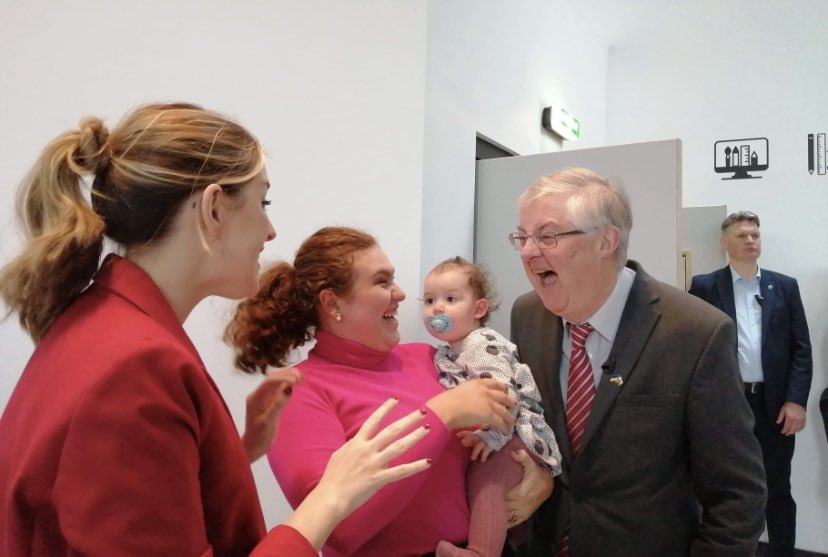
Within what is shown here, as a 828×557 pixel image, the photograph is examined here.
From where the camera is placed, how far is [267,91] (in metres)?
2.04

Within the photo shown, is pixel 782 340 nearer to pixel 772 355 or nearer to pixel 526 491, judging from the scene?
pixel 772 355

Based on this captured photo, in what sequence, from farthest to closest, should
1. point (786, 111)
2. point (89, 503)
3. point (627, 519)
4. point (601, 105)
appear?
point (601, 105), point (786, 111), point (627, 519), point (89, 503)

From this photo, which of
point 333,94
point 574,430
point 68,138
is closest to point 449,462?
point 574,430

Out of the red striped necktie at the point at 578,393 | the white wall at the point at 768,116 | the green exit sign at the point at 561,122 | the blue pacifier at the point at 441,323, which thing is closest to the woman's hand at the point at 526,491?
the red striped necktie at the point at 578,393

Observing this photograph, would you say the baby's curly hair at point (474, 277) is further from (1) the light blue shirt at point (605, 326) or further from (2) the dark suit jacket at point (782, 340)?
(2) the dark suit jacket at point (782, 340)

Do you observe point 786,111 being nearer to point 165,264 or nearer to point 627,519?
point 627,519

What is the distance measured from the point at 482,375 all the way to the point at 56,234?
110 centimetres

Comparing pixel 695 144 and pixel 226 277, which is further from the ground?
pixel 695 144

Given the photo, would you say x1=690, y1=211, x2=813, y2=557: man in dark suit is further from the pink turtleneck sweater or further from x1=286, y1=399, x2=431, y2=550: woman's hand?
x1=286, y1=399, x2=431, y2=550: woman's hand

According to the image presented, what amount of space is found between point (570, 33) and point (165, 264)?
4553 mm

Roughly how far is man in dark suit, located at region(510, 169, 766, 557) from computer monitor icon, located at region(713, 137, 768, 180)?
3595 mm

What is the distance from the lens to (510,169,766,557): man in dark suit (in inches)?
56.1

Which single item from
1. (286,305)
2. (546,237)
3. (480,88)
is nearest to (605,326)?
(546,237)

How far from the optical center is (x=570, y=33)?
15.5ft
